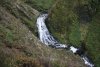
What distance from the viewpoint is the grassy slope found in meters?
30.7

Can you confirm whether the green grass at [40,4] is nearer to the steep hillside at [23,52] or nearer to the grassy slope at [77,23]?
the grassy slope at [77,23]

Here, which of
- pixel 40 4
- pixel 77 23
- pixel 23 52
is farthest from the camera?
pixel 40 4

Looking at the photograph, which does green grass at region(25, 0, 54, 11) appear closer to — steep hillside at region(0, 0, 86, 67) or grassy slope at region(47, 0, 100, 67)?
grassy slope at region(47, 0, 100, 67)

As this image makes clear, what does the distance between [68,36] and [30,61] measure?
13093 millimetres

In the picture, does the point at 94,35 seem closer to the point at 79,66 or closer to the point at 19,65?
the point at 79,66

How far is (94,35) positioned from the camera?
3086cm

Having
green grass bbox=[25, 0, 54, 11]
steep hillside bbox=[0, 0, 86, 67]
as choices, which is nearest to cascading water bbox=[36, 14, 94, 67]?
steep hillside bbox=[0, 0, 86, 67]

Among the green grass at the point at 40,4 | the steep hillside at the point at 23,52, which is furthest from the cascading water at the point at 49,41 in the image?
the green grass at the point at 40,4

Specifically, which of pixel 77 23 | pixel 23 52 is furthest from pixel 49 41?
pixel 23 52

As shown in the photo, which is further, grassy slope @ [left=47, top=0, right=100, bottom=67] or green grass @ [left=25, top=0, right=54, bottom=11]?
green grass @ [left=25, top=0, right=54, bottom=11]

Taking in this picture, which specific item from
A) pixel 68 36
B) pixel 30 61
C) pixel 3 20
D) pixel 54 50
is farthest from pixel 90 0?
pixel 30 61

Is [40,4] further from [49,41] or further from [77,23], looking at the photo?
[49,41]

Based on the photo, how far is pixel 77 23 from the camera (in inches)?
1340

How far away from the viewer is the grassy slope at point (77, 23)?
1208 inches
